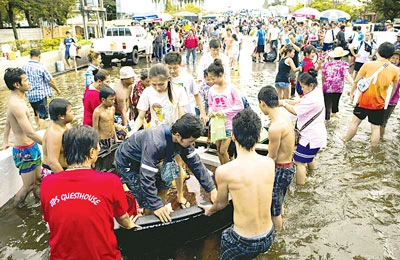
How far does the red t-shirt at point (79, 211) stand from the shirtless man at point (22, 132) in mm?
2138

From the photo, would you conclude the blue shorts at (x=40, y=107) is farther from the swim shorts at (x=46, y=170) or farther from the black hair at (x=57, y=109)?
the black hair at (x=57, y=109)

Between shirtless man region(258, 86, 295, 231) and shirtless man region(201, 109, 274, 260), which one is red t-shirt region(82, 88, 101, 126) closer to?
shirtless man region(258, 86, 295, 231)

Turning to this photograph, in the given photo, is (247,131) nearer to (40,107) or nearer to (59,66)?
(40,107)

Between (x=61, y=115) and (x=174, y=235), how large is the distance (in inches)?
70.8

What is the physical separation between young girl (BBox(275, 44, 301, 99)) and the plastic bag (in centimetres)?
387

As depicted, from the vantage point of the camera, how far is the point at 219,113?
446 centimetres

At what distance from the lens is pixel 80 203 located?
6.53 ft

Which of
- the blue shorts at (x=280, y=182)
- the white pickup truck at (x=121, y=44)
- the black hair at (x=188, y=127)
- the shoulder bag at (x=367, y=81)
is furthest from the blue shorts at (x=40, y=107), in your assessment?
the white pickup truck at (x=121, y=44)

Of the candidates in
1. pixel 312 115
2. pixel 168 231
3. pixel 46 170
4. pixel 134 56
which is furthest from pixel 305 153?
pixel 134 56

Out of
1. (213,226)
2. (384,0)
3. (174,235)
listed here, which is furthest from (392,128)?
(384,0)

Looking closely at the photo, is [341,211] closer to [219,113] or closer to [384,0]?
[219,113]

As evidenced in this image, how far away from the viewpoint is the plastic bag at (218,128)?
4.43m

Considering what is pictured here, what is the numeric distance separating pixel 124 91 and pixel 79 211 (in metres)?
3.60

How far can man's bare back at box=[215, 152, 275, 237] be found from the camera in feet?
7.80
